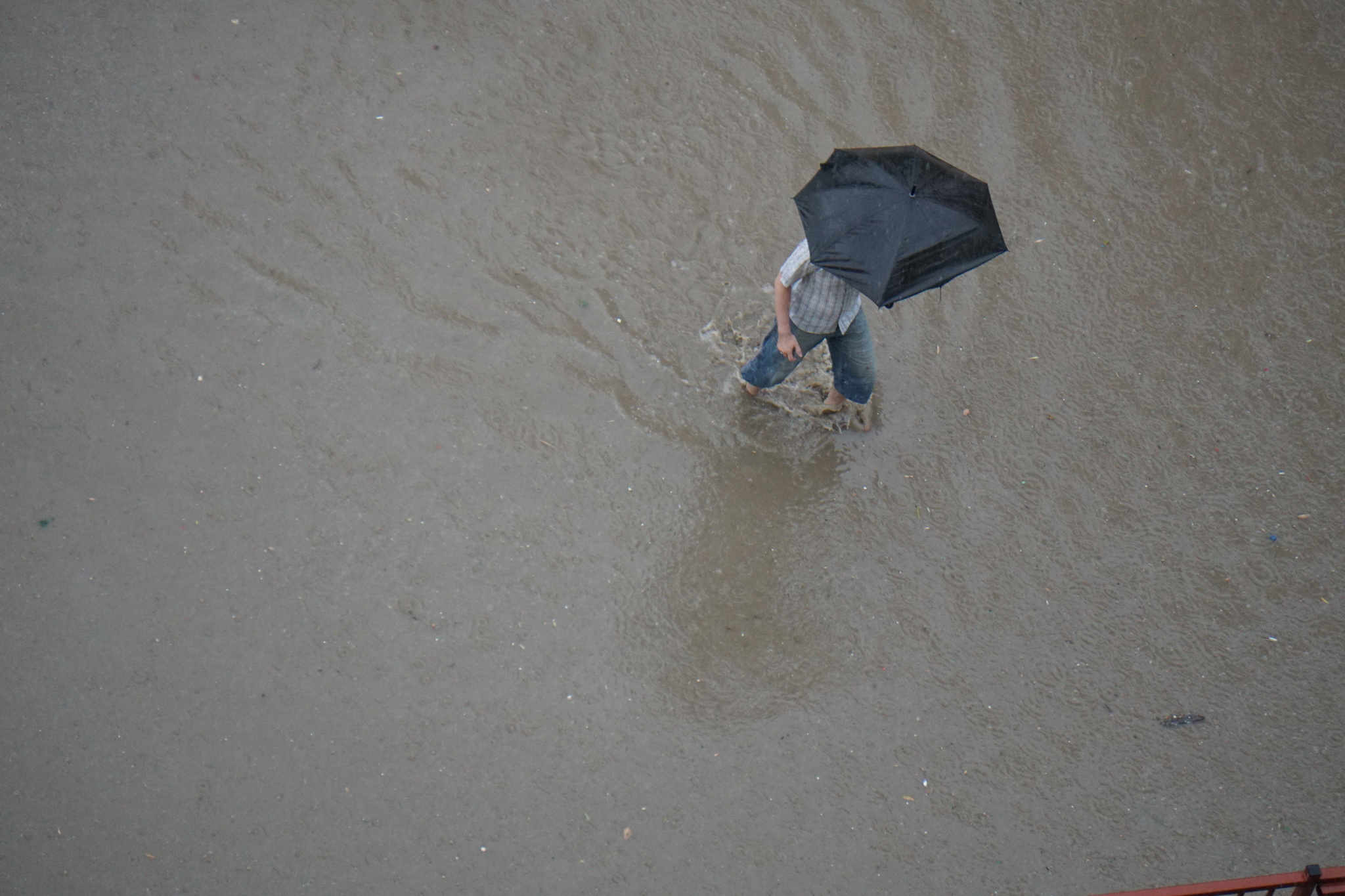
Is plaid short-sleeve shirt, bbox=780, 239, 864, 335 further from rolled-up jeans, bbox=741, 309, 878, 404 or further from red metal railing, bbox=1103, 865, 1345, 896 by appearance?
red metal railing, bbox=1103, 865, 1345, 896

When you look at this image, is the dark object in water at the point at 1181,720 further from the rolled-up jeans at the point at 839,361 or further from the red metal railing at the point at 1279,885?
the rolled-up jeans at the point at 839,361

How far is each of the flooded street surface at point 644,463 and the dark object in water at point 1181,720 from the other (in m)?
0.05

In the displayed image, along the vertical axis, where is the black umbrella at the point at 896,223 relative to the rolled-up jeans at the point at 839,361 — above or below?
above

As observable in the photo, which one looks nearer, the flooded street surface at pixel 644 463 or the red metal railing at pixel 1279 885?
the red metal railing at pixel 1279 885

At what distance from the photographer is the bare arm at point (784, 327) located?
3.42 m

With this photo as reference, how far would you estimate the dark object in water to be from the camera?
3.77 meters

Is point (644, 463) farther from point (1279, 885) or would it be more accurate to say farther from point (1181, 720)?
point (1279, 885)

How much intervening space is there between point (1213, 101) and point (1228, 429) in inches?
74.3

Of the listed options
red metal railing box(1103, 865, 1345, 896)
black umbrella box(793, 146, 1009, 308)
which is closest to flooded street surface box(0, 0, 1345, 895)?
red metal railing box(1103, 865, 1345, 896)

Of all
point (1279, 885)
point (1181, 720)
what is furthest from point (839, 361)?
point (1279, 885)

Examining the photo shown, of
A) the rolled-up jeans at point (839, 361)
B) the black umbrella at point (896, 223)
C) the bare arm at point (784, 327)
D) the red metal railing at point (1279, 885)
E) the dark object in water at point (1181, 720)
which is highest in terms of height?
the black umbrella at point (896, 223)

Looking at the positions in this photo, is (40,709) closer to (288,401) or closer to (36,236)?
(288,401)

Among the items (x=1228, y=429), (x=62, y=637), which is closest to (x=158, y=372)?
(x=62, y=637)

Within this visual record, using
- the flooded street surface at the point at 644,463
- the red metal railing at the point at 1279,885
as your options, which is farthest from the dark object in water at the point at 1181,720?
the red metal railing at the point at 1279,885
